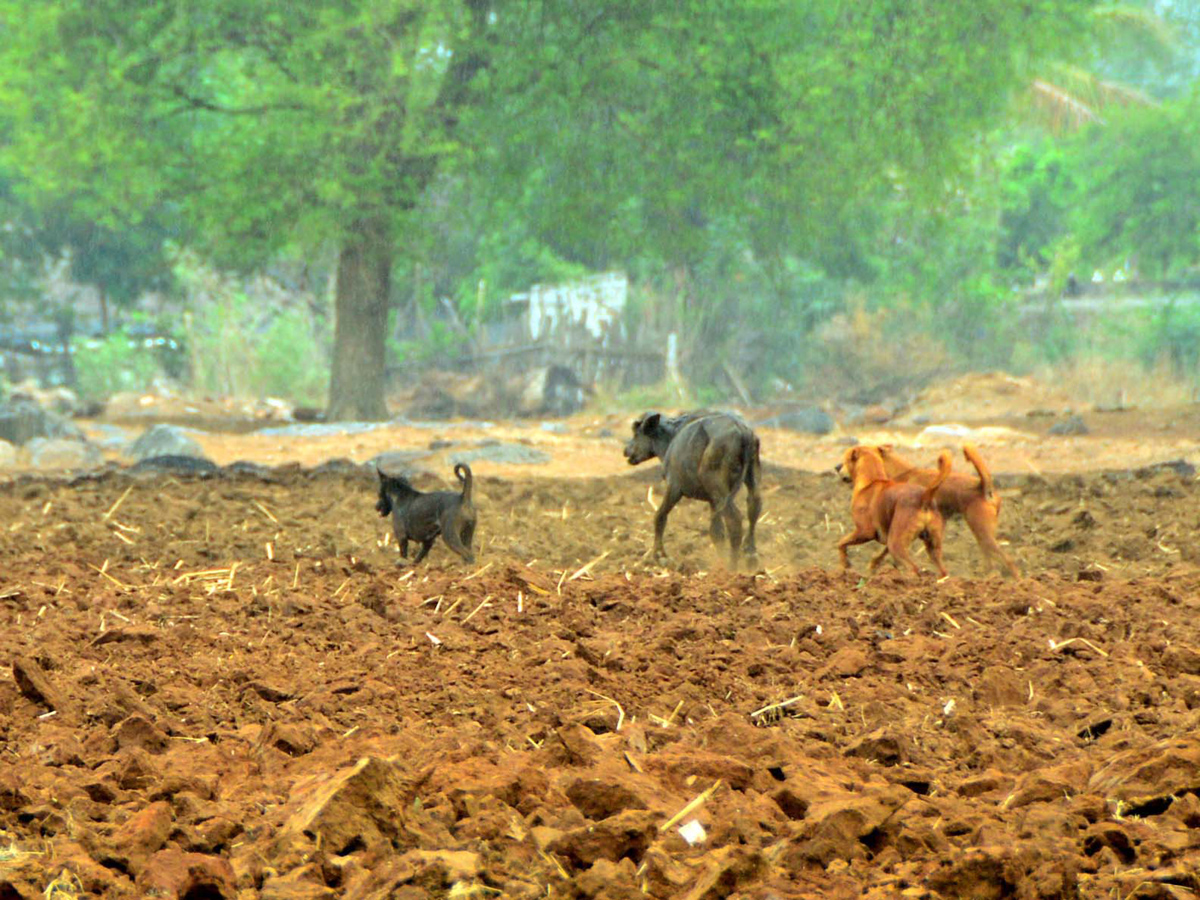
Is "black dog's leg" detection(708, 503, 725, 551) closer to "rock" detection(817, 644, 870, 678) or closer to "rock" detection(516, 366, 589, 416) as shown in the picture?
"rock" detection(817, 644, 870, 678)

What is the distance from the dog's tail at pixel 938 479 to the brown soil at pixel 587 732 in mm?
563

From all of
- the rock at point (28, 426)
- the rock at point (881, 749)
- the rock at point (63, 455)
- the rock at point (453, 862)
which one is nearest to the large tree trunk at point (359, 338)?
the rock at point (28, 426)

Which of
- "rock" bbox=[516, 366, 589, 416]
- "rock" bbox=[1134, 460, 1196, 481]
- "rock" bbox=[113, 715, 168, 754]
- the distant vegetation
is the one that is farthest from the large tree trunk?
"rock" bbox=[113, 715, 168, 754]

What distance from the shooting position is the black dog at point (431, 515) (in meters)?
8.48

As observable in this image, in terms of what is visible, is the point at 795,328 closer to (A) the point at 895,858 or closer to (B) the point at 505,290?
(B) the point at 505,290

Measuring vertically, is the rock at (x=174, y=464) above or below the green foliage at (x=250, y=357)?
below

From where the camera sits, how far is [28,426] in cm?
1847

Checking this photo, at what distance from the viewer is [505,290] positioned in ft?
108

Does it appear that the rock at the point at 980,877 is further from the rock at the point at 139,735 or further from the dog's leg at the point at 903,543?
the dog's leg at the point at 903,543

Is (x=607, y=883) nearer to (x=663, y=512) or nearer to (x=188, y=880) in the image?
(x=188, y=880)

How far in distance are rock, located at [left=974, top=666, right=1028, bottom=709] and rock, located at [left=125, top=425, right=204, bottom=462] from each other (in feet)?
43.4

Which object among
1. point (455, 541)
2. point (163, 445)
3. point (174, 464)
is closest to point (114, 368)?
point (163, 445)

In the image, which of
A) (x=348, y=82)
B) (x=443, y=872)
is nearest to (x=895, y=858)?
(x=443, y=872)

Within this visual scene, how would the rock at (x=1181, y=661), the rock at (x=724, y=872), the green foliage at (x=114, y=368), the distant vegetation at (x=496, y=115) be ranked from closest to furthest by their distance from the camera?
1. the rock at (x=724, y=872)
2. the rock at (x=1181, y=661)
3. the distant vegetation at (x=496, y=115)
4. the green foliage at (x=114, y=368)
